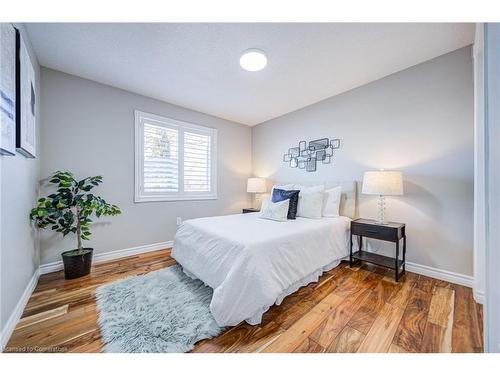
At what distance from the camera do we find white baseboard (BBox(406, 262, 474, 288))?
1.94 m

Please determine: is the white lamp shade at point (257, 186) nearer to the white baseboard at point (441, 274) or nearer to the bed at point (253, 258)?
the bed at point (253, 258)

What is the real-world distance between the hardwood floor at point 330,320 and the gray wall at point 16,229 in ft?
0.72

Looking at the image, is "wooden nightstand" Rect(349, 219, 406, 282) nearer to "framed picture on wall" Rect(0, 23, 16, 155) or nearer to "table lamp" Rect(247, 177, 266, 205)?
"table lamp" Rect(247, 177, 266, 205)

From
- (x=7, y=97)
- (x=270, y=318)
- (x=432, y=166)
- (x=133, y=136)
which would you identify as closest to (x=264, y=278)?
(x=270, y=318)

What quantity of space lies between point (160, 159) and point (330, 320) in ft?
9.91

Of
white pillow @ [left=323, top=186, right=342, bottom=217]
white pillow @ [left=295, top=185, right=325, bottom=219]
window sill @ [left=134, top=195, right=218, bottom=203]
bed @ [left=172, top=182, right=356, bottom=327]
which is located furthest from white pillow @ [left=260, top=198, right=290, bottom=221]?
window sill @ [left=134, top=195, right=218, bottom=203]

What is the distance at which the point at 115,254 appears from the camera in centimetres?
267

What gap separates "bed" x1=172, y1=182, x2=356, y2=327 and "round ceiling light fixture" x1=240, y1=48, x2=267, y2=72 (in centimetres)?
177

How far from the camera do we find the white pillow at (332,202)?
2.68 m

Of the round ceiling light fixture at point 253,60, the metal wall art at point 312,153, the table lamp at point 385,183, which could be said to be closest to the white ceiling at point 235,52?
the round ceiling light fixture at point 253,60

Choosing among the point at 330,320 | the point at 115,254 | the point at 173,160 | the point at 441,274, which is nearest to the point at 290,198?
the point at 330,320

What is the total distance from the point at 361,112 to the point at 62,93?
3.84 metres

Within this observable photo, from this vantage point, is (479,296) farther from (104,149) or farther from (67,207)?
(104,149)

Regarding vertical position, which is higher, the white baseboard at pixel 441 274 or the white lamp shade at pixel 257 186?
the white lamp shade at pixel 257 186
